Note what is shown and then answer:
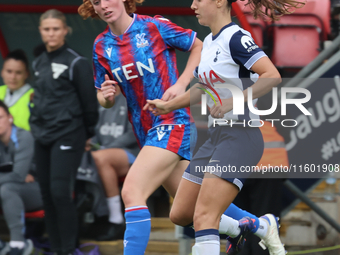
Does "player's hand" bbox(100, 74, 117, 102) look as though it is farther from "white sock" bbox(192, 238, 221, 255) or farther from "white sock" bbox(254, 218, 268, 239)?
"white sock" bbox(254, 218, 268, 239)

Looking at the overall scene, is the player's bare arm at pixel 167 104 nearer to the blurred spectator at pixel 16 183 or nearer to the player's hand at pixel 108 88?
the player's hand at pixel 108 88

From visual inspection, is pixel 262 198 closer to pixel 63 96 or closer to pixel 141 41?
pixel 141 41

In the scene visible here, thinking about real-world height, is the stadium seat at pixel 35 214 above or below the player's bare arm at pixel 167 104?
below

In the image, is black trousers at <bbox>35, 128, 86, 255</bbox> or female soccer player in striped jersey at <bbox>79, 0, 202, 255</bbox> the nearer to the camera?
female soccer player in striped jersey at <bbox>79, 0, 202, 255</bbox>

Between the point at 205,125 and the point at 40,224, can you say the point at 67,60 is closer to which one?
the point at 205,125

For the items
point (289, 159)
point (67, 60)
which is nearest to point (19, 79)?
point (67, 60)

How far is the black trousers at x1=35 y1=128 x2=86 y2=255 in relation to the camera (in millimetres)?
4852

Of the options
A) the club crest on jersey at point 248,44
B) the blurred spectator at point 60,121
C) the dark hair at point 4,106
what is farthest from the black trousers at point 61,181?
the club crest on jersey at point 248,44

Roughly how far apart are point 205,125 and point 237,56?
2.21 m

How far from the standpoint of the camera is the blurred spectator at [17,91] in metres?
5.71

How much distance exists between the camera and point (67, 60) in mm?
4914

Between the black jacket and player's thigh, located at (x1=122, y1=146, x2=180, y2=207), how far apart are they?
148 cm

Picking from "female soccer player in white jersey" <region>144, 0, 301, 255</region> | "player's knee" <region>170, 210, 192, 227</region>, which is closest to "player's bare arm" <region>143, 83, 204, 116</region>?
"female soccer player in white jersey" <region>144, 0, 301, 255</region>

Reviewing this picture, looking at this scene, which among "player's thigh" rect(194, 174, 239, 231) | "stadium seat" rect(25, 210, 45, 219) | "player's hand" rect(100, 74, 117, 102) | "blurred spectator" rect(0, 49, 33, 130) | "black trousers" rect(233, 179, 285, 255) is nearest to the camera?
"player's thigh" rect(194, 174, 239, 231)
